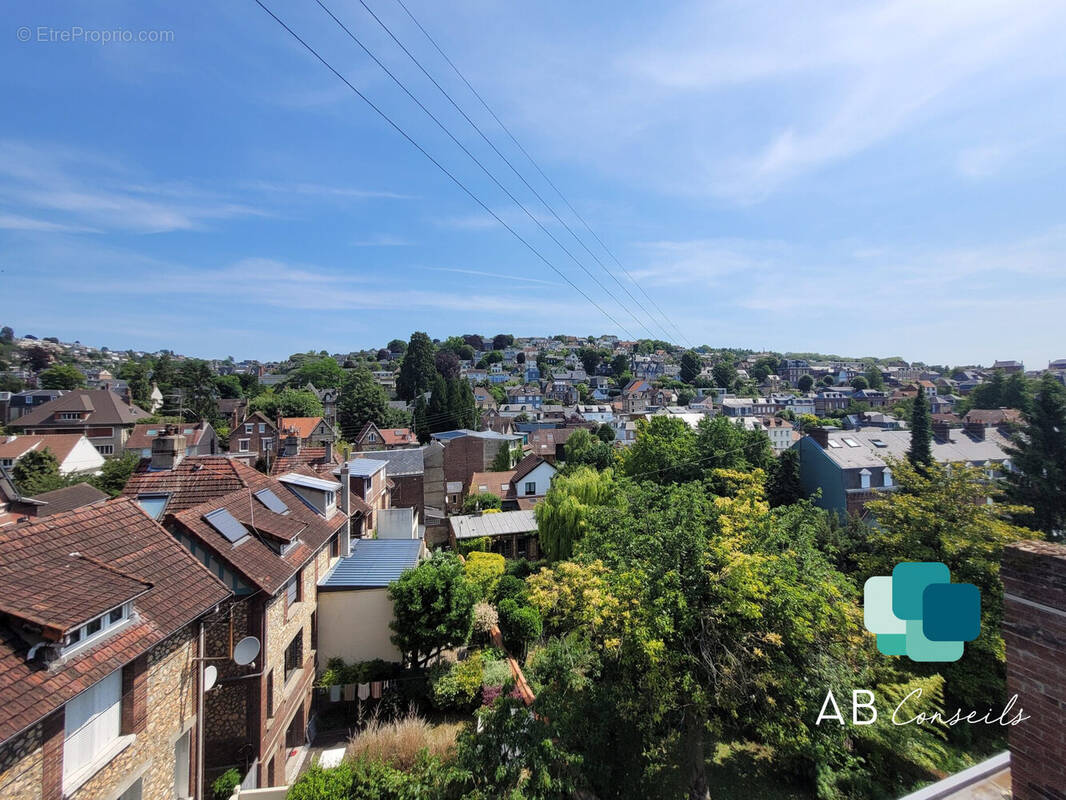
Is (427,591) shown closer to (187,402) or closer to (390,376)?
(187,402)

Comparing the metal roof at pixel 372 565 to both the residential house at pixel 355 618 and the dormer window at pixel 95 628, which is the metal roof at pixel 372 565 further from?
the dormer window at pixel 95 628

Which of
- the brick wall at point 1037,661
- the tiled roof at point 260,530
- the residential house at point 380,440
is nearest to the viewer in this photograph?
the brick wall at point 1037,661

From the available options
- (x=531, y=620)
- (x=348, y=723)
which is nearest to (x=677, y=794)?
(x=531, y=620)

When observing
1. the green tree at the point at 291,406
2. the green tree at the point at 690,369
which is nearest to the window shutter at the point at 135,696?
the green tree at the point at 291,406

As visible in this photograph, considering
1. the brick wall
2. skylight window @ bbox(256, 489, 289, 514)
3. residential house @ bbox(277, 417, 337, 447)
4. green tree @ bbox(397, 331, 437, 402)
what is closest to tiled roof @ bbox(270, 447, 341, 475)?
Answer: skylight window @ bbox(256, 489, 289, 514)

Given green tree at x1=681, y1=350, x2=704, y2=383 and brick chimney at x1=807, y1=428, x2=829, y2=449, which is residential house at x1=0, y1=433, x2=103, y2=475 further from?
green tree at x1=681, y1=350, x2=704, y2=383

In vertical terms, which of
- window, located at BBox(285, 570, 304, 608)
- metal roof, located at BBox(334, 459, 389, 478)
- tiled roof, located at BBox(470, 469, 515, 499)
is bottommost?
tiled roof, located at BBox(470, 469, 515, 499)
